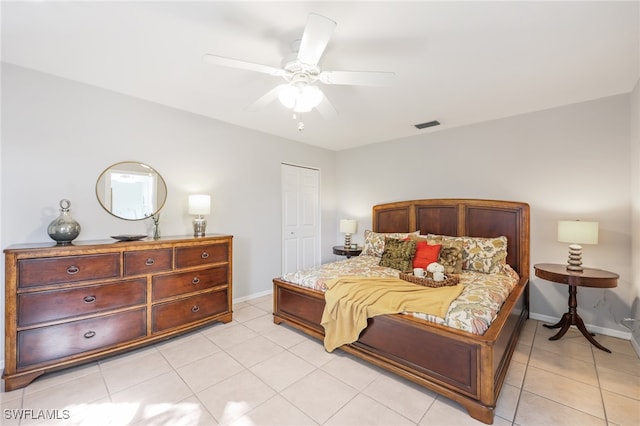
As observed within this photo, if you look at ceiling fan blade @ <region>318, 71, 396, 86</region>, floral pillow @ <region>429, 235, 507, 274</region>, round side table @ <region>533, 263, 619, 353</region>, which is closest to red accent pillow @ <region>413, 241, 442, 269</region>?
floral pillow @ <region>429, 235, 507, 274</region>

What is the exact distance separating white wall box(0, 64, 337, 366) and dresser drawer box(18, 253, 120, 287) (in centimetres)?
51

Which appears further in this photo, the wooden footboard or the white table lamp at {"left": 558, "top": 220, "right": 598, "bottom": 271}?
the white table lamp at {"left": 558, "top": 220, "right": 598, "bottom": 271}

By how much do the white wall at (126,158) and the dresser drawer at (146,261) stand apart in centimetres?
56

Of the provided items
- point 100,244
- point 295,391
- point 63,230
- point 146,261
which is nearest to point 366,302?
point 295,391

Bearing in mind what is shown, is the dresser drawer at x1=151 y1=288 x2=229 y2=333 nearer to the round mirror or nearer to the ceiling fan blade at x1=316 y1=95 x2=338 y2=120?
the round mirror

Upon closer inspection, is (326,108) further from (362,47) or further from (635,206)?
(635,206)

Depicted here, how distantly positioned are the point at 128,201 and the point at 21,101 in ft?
3.80

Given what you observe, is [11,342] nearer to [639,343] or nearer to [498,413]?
[498,413]

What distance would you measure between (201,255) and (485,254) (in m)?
3.29

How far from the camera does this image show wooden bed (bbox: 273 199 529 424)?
1.78m

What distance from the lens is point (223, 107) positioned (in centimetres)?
324

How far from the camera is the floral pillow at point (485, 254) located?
316 centimetres

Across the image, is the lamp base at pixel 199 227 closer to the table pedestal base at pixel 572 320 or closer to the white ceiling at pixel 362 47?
the white ceiling at pixel 362 47

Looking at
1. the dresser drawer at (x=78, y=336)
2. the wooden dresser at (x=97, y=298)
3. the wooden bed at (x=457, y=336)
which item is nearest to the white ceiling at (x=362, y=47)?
the wooden bed at (x=457, y=336)
